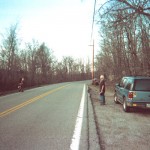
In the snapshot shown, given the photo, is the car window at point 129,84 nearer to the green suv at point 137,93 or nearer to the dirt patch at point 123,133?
the green suv at point 137,93

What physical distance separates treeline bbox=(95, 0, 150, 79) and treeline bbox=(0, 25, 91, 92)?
1459 centimetres

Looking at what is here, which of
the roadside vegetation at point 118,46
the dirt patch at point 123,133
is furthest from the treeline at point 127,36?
the dirt patch at point 123,133

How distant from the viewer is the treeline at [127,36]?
15852 mm

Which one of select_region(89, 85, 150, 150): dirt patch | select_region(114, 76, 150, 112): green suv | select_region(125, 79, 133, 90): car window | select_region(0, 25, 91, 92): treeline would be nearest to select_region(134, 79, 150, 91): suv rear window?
select_region(114, 76, 150, 112): green suv

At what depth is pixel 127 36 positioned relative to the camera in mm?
30906

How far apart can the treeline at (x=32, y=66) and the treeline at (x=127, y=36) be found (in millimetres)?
14590

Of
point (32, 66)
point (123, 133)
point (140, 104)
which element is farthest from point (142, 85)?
point (32, 66)

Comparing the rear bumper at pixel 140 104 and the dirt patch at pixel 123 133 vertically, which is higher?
the rear bumper at pixel 140 104

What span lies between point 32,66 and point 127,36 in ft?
124

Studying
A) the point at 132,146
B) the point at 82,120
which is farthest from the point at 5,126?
the point at 132,146

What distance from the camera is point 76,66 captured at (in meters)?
132

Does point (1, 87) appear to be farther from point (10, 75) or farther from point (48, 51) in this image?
point (48, 51)

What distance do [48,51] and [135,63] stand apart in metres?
54.6

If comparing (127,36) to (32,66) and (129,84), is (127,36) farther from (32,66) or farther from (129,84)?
(32,66)
